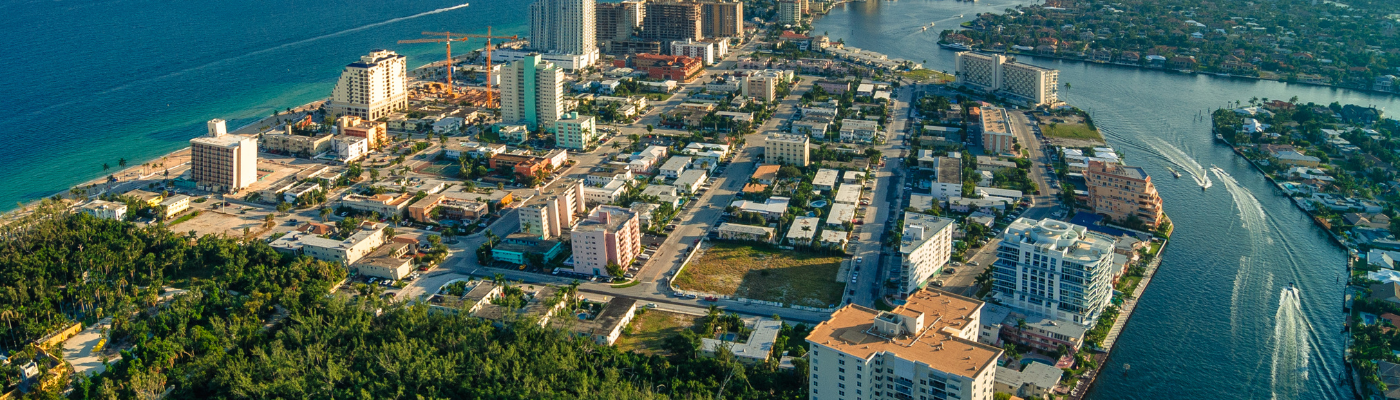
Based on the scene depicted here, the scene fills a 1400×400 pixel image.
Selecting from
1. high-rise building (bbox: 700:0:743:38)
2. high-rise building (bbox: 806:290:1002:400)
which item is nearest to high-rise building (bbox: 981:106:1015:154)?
high-rise building (bbox: 806:290:1002:400)

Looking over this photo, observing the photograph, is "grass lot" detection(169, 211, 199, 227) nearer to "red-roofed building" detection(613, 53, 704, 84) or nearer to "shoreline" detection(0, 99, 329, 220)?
"shoreline" detection(0, 99, 329, 220)

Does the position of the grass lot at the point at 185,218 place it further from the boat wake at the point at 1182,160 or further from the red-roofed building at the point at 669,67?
the boat wake at the point at 1182,160

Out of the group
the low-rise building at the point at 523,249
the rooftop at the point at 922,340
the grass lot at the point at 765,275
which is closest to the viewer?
the rooftop at the point at 922,340

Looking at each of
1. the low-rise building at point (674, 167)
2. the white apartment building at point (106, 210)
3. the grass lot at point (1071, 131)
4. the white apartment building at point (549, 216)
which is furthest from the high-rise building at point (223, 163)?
the grass lot at point (1071, 131)

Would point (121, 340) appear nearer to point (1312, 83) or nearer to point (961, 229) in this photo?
point (961, 229)

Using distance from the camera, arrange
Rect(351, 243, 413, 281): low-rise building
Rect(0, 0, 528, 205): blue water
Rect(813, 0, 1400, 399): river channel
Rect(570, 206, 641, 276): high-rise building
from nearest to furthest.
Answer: Rect(813, 0, 1400, 399): river channel → Rect(570, 206, 641, 276): high-rise building → Rect(351, 243, 413, 281): low-rise building → Rect(0, 0, 528, 205): blue water

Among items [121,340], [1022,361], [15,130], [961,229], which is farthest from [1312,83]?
[15,130]
